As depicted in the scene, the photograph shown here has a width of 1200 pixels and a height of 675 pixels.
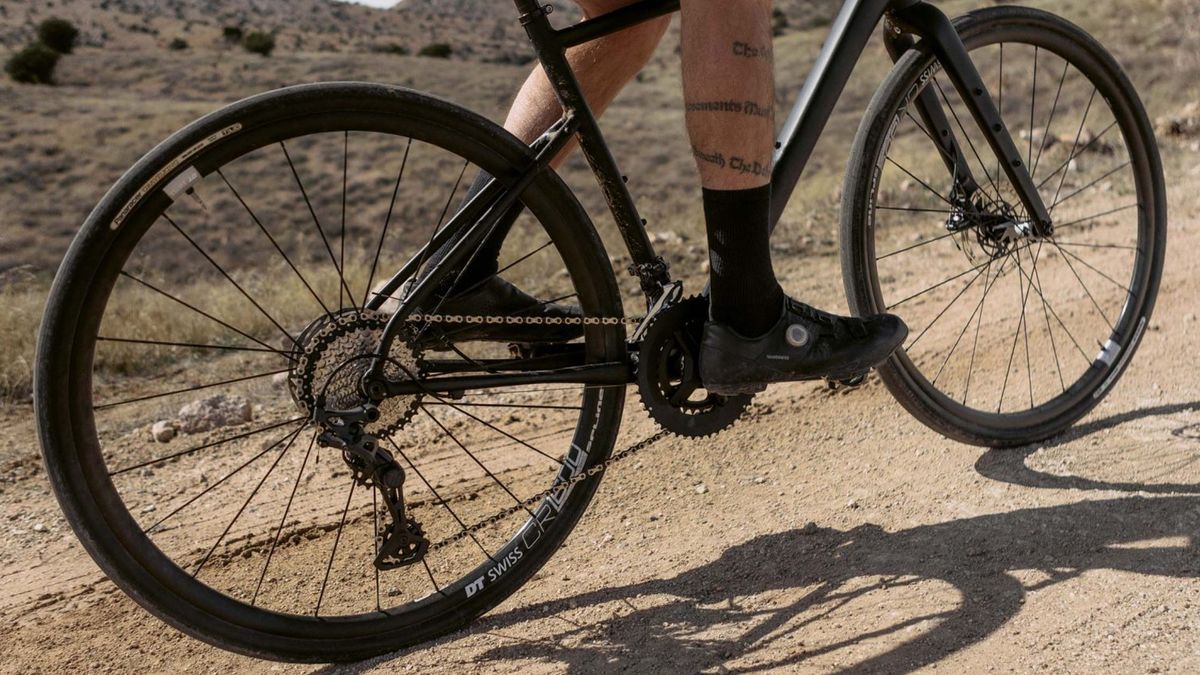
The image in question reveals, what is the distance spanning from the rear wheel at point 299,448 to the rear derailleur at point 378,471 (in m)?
0.05

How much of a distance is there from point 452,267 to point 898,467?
163 cm

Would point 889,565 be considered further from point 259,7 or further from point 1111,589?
point 259,7

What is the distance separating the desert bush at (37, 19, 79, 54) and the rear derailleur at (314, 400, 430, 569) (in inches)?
756

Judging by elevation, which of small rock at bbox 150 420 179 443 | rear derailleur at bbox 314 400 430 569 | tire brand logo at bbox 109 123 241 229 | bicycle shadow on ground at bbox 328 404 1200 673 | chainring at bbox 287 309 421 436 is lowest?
bicycle shadow on ground at bbox 328 404 1200 673

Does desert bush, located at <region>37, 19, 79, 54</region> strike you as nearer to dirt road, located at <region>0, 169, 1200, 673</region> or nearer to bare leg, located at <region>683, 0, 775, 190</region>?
dirt road, located at <region>0, 169, 1200, 673</region>

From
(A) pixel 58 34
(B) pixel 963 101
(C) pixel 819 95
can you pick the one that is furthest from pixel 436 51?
(C) pixel 819 95

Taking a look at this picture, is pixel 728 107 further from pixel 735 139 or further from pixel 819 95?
pixel 819 95

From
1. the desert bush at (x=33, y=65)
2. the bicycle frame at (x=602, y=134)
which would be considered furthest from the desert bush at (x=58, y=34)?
the bicycle frame at (x=602, y=134)

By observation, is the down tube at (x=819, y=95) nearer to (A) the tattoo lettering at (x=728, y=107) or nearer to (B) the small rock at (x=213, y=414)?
(A) the tattoo lettering at (x=728, y=107)

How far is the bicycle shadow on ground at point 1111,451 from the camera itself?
316 centimetres

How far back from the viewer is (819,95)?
2928mm

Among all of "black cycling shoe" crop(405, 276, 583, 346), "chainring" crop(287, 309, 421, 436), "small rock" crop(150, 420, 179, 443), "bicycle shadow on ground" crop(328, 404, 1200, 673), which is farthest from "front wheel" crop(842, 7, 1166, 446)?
"small rock" crop(150, 420, 179, 443)

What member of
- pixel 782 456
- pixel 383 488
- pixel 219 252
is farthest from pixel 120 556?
pixel 219 252

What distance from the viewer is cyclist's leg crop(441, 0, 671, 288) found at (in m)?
2.76
